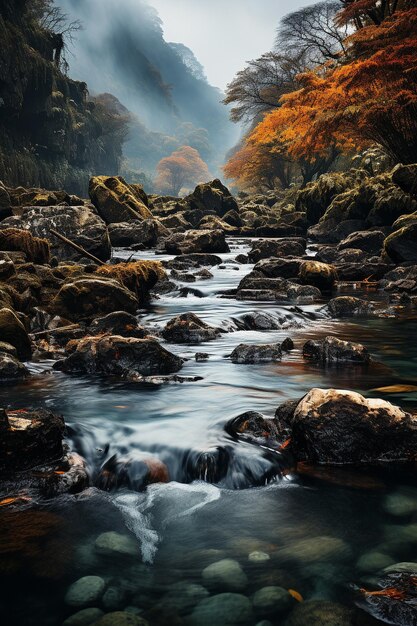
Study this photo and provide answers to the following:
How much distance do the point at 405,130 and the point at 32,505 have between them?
18828 mm

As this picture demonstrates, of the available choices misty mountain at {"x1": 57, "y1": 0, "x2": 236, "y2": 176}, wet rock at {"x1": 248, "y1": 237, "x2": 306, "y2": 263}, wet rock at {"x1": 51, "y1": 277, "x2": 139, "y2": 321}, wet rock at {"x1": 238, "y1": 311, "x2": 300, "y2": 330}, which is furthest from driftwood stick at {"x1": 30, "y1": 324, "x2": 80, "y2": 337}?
misty mountain at {"x1": 57, "y1": 0, "x2": 236, "y2": 176}

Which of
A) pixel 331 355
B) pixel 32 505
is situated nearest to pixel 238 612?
pixel 32 505

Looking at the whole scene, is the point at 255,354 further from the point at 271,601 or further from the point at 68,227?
the point at 68,227

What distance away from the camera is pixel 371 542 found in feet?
7.69

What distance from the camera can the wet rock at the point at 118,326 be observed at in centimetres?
638

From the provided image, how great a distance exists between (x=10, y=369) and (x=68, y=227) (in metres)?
10.3

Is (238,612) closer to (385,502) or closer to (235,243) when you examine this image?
(385,502)

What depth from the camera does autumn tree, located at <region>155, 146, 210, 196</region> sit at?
90250 mm

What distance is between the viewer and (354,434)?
3.12m

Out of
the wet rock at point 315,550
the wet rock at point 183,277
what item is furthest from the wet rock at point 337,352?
the wet rock at point 183,277

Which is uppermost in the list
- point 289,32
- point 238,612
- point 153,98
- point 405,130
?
point 153,98

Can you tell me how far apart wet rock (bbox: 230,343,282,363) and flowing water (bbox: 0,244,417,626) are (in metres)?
1.16

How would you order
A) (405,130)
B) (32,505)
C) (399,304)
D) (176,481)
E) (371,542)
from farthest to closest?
(405,130) → (399,304) → (176,481) → (32,505) → (371,542)

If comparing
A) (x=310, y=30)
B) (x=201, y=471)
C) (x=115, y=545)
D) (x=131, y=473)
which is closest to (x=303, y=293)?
(x=201, y=471)
